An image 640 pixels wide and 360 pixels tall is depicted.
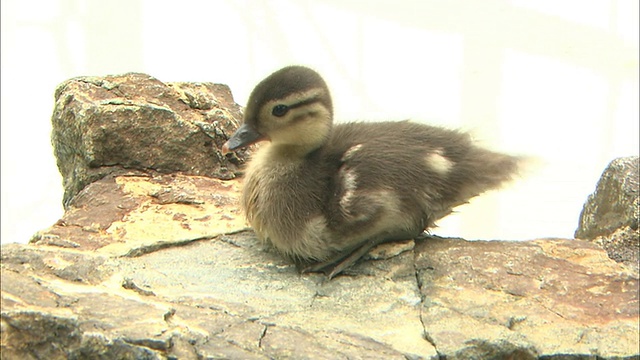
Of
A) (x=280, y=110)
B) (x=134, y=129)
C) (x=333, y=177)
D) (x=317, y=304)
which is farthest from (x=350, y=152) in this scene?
(x=134, y=129)

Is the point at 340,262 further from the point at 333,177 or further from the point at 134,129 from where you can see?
the point at 134,129

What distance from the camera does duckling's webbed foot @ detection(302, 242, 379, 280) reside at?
177 centimetres

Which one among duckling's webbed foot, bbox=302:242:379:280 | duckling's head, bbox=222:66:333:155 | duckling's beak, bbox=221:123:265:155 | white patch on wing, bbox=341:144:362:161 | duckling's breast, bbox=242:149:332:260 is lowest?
duckling's webbed foot, bbox=302:242:379:280

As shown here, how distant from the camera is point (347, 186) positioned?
1.78m

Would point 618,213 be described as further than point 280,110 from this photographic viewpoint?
Yes

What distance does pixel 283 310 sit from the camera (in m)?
1.52

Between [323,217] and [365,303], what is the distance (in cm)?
24

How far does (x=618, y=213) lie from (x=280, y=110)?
76 centimetres

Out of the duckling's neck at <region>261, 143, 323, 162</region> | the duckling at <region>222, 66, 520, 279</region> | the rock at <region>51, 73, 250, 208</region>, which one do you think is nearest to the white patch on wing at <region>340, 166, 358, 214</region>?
the duckling at <region>222, 66, 520, 279</region>

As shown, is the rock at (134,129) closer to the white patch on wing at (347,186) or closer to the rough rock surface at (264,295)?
the rough rock surface at (264,295)

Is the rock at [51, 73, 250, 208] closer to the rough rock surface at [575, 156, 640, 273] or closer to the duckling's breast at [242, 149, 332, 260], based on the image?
the duckling's breast at [242, 149, 332, 260]

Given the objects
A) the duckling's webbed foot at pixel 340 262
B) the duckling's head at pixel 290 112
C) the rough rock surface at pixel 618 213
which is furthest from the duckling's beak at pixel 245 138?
the rough rock surface at pixel 618 213

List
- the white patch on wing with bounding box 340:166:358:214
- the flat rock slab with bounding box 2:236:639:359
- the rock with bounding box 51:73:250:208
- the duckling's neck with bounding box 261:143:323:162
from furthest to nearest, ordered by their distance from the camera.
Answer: the rock with bounding box 51:73:250:208
the duckling's neck with bounding box 261:143:323:162
the white patch on wing with bounding box 340:166:358:214
the flat rock slab with bounding box 2:236:639:359

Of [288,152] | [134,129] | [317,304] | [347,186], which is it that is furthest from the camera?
[134,129]
